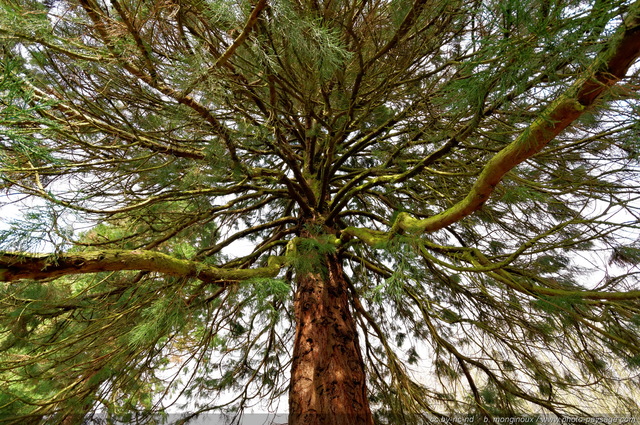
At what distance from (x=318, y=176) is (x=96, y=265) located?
2.75 metres

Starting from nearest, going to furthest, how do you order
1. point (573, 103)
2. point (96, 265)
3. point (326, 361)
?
1. point (573, 103)
2. point (96, 265)
3. point (326, 361)

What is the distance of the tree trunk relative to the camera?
2.20 metres

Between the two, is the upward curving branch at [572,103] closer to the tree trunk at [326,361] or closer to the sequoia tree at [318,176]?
the sequoia tree at [318,176]

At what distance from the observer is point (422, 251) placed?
5.69 feet

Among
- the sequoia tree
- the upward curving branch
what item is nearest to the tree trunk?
the sequoia tree

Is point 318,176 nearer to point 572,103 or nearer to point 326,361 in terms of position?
point 326,361

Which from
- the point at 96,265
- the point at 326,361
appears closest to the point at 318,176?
the point at 326,361

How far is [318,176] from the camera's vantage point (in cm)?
390

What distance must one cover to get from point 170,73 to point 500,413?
395 centimetres

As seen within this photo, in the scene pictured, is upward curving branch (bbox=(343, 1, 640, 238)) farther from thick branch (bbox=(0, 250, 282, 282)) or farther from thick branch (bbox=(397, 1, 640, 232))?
thick branch (bbox=(0, 250, 282, 282))

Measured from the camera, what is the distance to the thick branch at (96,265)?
3.78 feet

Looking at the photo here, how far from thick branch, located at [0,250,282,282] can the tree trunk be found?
0.88 metres

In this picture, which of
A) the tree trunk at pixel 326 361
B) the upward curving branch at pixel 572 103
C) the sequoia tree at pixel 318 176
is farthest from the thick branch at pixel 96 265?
the upward curving branch at pixel 572 103

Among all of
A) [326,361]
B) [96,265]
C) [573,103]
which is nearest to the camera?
[573,103]
